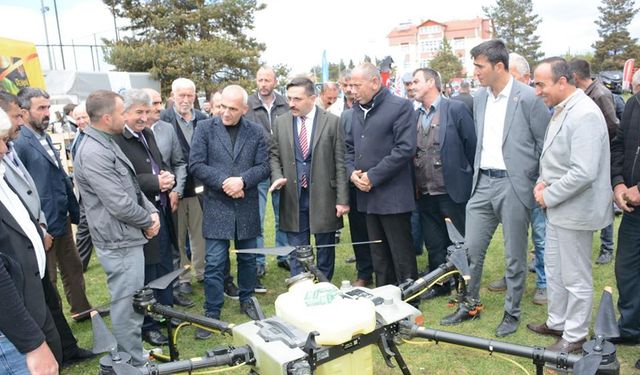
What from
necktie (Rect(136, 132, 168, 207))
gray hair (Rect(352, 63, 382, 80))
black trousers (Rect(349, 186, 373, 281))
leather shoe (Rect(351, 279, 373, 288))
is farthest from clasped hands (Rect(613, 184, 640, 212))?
necktie (Rect(136, 132, 168, 207))

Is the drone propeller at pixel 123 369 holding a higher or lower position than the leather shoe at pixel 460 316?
higher

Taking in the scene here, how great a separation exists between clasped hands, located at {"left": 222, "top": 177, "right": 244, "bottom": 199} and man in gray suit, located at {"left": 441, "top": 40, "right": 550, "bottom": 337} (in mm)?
2305

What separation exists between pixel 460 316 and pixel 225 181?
2.70 m

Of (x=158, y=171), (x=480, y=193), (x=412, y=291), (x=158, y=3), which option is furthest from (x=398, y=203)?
(x=158, y=3)

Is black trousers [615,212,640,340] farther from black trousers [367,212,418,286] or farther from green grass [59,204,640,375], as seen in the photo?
black trousers [367,212,418,286]

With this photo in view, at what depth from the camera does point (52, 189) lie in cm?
491

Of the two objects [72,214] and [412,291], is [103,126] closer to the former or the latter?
[72,214]

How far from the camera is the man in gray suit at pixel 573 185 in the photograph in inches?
151

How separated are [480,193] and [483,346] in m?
2.45

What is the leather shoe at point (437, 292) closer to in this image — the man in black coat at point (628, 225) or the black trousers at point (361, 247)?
the black trousers at point (361, 247)

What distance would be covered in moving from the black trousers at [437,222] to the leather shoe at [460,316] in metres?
0.78

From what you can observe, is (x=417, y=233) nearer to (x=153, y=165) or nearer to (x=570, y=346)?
(x=570, y=346)

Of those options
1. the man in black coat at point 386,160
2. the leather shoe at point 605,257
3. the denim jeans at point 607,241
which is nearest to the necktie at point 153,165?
the man in black coat at point 386,160

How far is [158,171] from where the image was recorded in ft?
16.5
